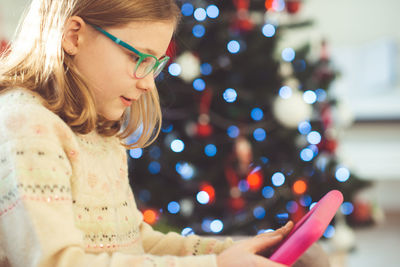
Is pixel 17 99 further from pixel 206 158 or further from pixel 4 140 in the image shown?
pixel 206 158

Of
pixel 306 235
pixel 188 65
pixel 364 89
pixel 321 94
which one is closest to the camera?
pixel 306 235

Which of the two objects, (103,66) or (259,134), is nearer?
(103,66)

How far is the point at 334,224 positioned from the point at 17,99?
199 centimetres

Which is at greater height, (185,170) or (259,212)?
(185,170)

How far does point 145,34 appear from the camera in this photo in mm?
820

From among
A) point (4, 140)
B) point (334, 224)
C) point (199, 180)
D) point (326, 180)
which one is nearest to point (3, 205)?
point (4, 140)

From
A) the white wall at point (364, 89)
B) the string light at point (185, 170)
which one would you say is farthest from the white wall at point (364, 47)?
the string light at point (185, 170)

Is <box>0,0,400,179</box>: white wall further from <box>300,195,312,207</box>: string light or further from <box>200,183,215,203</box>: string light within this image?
<box>200,183,215,203</box>: string light

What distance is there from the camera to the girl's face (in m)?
0.82

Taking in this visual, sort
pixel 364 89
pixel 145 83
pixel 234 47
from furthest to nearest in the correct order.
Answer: pixel 364 89, pixel 234 47, pixel 145 83

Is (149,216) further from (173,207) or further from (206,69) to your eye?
(206,69)

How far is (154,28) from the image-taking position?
2.71ft

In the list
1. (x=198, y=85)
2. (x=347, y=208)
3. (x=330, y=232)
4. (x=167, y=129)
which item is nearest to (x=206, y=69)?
(x=198, y=85)

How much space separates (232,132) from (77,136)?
1306 millimetres
